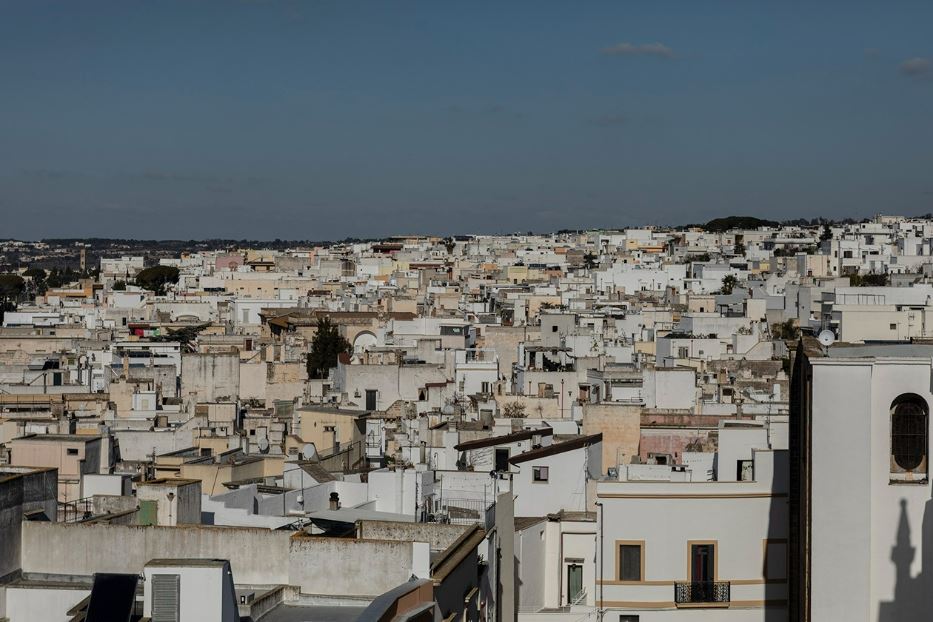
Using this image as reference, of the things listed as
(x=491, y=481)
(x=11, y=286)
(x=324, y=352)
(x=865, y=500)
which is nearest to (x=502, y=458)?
(x=491, y=481)

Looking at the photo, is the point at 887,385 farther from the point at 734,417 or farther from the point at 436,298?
the point at 436,298

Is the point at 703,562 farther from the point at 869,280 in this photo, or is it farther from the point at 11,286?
the point at 11,286

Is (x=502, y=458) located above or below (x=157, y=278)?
below

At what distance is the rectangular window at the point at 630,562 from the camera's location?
18.1 meters

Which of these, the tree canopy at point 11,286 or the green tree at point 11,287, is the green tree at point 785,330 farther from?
the tree canopy at point 11,286

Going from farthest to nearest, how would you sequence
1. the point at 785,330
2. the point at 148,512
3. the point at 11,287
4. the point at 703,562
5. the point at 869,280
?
the point at 11,287 → the point at 869,280 → the point at 785,330 → the point at 703,562 → the point at 148,512

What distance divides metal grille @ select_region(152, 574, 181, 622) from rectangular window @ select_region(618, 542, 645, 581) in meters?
7.99

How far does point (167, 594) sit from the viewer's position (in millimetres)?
10961

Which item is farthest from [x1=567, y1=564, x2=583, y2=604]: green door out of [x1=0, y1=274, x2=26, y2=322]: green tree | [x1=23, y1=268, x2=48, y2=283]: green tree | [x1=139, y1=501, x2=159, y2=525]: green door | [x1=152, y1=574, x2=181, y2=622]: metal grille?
[x1=23, y1=268, x2=48, y2=283]: green tree

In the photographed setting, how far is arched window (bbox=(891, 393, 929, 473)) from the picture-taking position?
1516 centimetres

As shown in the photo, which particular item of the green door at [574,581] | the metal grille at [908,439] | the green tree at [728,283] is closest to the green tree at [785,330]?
the green tree at [728,283]

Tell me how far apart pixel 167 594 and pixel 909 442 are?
744cm

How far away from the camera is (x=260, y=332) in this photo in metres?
69.4

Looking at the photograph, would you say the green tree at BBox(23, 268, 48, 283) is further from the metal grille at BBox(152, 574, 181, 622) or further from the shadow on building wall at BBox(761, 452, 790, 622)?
the metal grille at BBox(152, 574, 181, 622)
